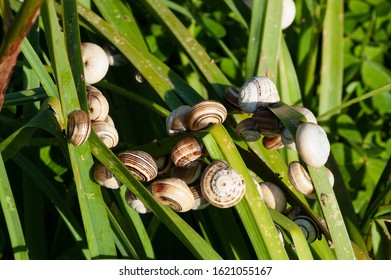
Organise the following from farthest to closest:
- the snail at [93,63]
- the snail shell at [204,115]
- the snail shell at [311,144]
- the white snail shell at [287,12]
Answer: the white snail shell at [287,12], the snail at [93,63], the snail shell at [204,115], the snail shell at [311,144]

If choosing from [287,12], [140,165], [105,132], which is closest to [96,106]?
[105,132]

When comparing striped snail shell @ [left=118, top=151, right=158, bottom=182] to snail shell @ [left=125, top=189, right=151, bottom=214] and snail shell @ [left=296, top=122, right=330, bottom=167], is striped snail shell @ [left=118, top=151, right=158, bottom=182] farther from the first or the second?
snail shell @ [left=296, top=122, right=330, bottom=167]

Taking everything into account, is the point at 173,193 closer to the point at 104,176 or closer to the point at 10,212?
the point at 104,176

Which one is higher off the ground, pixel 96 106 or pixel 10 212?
pixel 96 106

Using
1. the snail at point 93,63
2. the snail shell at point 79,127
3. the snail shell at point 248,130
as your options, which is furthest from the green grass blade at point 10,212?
the snail shell at point 248,130

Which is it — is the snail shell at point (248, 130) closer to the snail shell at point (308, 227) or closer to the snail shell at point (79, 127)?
the snail shell at point (308, 227)
